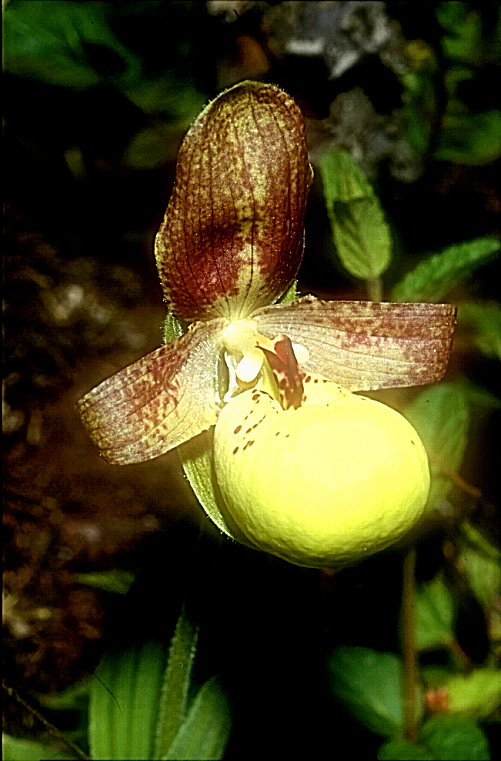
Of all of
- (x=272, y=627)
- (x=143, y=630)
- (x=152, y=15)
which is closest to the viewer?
(x=143, y=630)

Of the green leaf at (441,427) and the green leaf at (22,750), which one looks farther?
the green leaf at (441,427)

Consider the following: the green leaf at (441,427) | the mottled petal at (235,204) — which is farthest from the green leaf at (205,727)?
the mottled petal at (235,204)

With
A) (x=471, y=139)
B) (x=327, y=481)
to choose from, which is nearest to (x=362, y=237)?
(x=327, y=481)

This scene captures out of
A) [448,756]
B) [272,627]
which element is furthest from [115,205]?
[448,756]

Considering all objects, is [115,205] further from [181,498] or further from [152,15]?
[181,498]

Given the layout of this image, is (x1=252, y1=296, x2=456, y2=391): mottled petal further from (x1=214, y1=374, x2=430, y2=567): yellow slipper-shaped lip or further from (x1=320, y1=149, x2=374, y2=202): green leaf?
(x1=320, y1=149, x2=374, y2=202): green leaf

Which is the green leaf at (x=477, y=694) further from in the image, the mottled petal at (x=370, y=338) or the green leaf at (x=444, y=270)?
the green leaf at (x=444, y=270)

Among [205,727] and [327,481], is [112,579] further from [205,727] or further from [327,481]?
[327,481]
